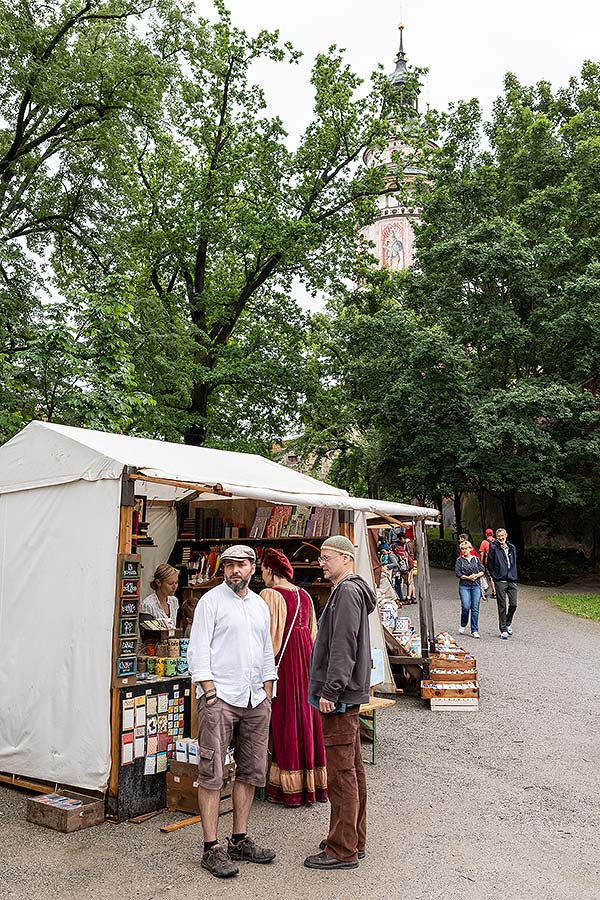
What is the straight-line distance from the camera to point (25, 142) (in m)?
17.1

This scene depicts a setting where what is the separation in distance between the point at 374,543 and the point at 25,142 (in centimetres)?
1233

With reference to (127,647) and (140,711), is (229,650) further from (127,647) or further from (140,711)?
(140,711)

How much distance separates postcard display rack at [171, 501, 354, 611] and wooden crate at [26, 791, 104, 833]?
4035 millimetres

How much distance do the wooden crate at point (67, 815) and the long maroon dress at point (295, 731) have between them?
1.32 meters

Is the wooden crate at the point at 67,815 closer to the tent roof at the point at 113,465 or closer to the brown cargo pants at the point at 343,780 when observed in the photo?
the brown cargo pants at the point at 343,780

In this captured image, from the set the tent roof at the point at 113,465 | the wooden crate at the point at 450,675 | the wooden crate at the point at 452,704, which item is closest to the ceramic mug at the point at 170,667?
the tent roof at the point at 113,465

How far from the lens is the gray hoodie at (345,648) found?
4.57m

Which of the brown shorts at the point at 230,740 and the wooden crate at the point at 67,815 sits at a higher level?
the brown shorts at the point at 230,740

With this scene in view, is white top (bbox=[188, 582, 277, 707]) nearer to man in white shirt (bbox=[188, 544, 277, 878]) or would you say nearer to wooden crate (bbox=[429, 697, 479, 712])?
man in white shirt (bbox=[188, 544, 277, 878])

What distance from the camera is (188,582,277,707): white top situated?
4.74m

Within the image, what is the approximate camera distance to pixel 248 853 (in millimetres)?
4727

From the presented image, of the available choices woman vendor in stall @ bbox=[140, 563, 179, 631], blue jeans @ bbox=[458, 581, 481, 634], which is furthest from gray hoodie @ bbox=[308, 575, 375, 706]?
blue jeans @ bbox=[458, 581, 481, 634]

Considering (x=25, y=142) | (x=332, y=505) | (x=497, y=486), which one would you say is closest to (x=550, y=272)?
(x=497, y=486)

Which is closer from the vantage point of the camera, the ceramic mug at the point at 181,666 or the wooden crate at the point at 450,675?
the ceramic mug at the point at 181,666
